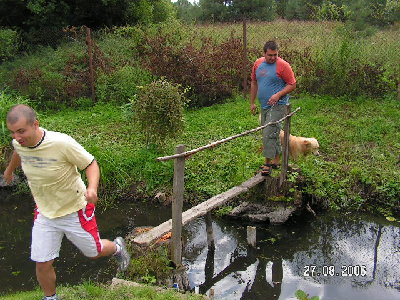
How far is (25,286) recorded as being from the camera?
5375 millimetres

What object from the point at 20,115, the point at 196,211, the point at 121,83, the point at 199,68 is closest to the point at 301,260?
the point at 196,211

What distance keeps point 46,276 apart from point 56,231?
384mm

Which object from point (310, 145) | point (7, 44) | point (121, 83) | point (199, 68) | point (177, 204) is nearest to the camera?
point (177, 204)

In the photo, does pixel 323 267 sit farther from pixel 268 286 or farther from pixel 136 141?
pixel 136 141

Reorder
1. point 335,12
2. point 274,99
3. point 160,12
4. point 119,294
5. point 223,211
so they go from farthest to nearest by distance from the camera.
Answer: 1. point 335,12
2. point 160,12
3. point 223,211
4. point 274,99
5. point 119,294

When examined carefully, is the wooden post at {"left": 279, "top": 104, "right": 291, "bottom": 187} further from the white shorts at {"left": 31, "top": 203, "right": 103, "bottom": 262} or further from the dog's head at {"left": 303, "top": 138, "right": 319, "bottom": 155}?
the white shorts at {"left": 31, "top": 203, "right": 103, "bottom": 262}

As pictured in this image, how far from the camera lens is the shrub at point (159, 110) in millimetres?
7980

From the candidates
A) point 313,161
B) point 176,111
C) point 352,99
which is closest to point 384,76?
point 352,99

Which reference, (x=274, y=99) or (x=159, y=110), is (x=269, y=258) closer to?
(x=274, y=99)

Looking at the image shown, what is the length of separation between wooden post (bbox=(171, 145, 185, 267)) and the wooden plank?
0.75ft

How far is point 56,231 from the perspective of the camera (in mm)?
3738

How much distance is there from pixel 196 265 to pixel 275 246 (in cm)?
119

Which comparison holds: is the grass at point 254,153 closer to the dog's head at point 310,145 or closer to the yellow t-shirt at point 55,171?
the dog's head at point 310,145
